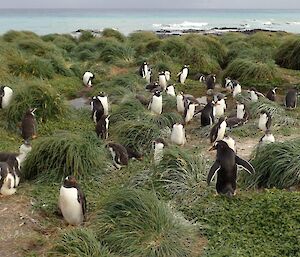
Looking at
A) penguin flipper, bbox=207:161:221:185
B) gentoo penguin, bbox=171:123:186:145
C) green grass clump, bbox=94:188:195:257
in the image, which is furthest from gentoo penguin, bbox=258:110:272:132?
green grass clump, bbox=94:188:195:257

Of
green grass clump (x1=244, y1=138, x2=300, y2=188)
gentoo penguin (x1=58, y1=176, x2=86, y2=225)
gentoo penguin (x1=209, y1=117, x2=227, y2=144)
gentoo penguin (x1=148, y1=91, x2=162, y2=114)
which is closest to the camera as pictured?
gentoo penguin (x1=58, y1=176, x2=86, y2=225)

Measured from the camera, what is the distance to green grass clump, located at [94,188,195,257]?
451cm

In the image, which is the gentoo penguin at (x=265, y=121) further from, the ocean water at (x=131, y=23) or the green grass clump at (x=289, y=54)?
the ocean water at (x=131, y=23)

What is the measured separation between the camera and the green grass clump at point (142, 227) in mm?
4508

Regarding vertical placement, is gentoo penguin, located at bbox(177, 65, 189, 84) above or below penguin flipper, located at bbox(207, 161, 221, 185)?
below

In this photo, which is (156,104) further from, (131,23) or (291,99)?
(131,23)

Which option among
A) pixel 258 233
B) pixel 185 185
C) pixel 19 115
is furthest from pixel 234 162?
pixel 19 115

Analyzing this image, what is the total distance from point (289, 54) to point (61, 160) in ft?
42.1

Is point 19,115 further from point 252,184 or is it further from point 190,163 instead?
point 252,184

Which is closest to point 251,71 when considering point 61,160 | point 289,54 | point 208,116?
point 289,54

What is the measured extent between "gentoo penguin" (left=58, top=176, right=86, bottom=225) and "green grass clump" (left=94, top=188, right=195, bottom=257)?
264mm

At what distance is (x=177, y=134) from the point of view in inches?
328

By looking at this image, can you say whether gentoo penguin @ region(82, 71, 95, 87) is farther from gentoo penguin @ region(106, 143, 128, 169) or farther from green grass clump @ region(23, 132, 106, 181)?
green grass clump @ region(23, 132, 106, 181)

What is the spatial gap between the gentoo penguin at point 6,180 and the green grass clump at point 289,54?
43.4 ft
